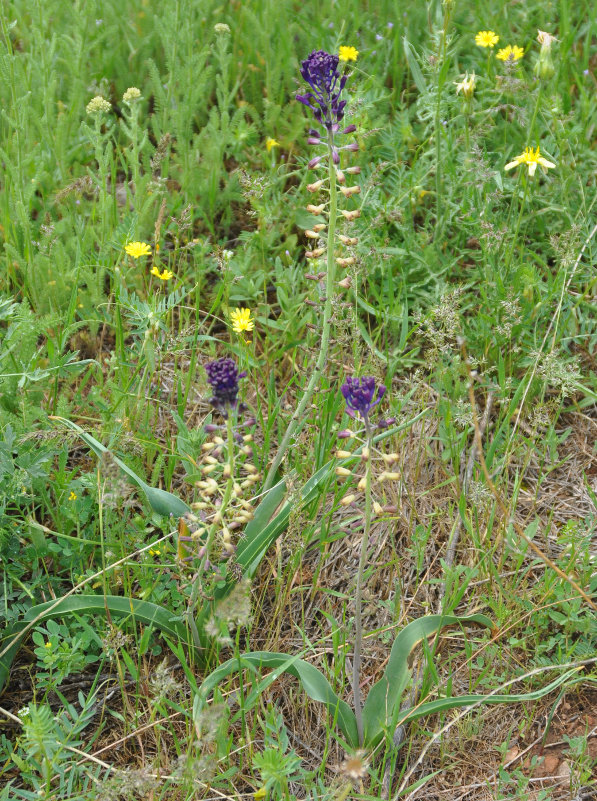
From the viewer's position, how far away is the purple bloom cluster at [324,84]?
2.04 m

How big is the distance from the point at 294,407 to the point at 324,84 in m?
1.35

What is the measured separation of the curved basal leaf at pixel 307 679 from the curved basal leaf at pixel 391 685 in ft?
0.16

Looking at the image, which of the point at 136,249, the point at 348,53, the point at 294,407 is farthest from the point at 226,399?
the point at 348,53

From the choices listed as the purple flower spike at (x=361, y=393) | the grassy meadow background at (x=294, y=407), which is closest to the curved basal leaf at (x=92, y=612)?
the grassy meadow background at (x=294, y=407)

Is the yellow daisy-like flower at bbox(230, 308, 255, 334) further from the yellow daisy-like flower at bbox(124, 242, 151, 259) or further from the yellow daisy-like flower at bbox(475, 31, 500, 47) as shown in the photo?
the yellow daisy-like flower at bbox(475, 31, 500, 47)

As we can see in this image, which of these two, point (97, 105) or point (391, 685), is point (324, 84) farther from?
point (391, 685)

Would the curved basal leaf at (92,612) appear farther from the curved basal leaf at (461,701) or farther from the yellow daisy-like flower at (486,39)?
the yellow daisy-like flower at (486,39)

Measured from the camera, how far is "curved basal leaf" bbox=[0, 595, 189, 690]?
2295 millimetres

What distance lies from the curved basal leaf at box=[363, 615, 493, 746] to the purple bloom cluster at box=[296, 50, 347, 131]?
1.35 metres

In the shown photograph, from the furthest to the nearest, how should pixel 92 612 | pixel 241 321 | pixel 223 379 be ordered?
pixel 241 321
pixel 92 612
pixel 223 379

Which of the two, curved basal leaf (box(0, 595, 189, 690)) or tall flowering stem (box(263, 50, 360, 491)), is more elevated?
tall flowering stem (box(263, 50, 360, 491))

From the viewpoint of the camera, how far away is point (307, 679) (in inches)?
84.0

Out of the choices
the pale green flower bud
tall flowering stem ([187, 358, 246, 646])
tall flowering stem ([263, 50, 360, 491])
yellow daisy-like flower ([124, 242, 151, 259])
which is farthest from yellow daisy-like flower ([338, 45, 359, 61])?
tall flowering stem ([187, 358, 246, 646])

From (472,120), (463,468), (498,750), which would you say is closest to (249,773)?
(498,750)
